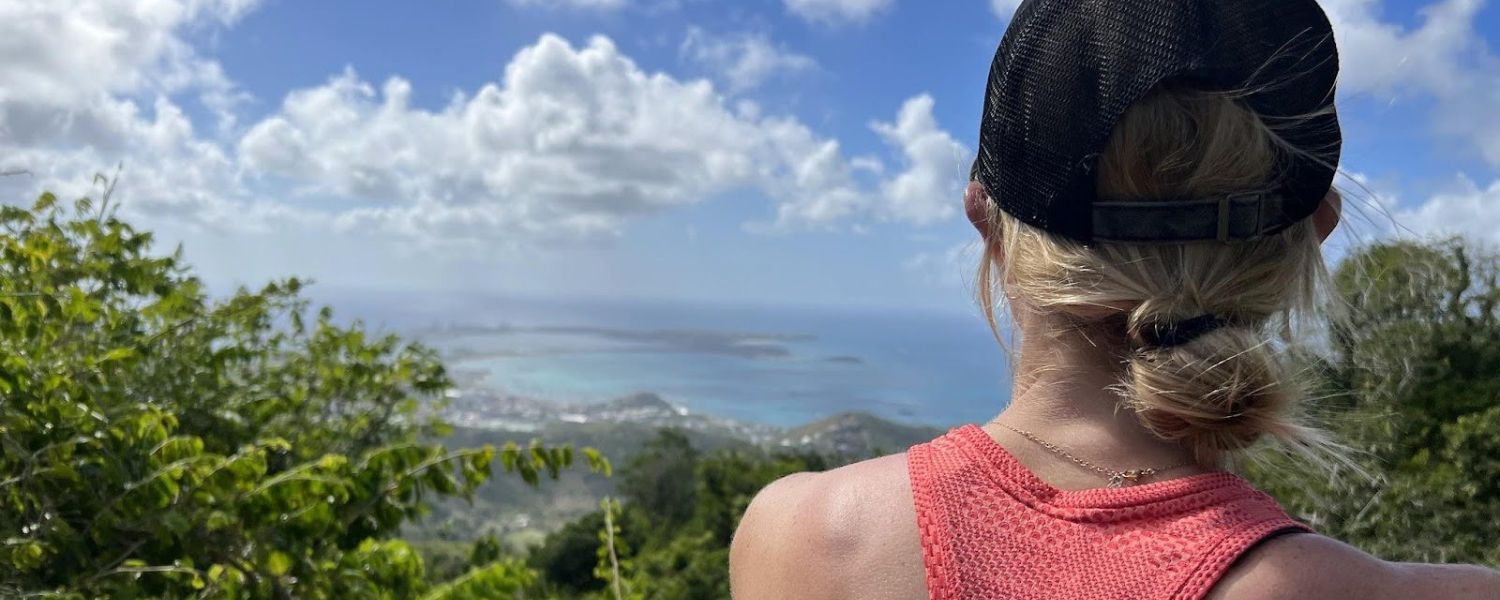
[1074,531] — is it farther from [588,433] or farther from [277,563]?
[588,433]

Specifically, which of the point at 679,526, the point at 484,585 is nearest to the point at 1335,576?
the point at 484,585

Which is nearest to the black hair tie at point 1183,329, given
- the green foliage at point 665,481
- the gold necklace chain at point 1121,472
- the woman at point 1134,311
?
the woman at point 1134,311

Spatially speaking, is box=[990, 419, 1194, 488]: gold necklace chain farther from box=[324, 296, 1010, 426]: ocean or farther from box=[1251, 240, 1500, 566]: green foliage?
box=[324, 296, 1010, 426]: ocean

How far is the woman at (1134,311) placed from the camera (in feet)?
3.16

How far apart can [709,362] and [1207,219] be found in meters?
134

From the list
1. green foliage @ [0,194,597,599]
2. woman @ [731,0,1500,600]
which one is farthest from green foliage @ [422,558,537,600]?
woman @ [731,0,1500,600]

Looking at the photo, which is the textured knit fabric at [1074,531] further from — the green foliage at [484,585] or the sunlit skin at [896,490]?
the green foliage at [484,585]

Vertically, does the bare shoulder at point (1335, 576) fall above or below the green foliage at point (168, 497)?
above

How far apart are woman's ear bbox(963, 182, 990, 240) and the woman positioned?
72 mm

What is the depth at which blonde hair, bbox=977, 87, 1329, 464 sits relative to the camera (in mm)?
974

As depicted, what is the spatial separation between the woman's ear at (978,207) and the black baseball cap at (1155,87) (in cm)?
9

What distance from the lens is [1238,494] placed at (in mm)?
959

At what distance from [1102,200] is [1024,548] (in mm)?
360

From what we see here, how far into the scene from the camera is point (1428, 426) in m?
11.1
